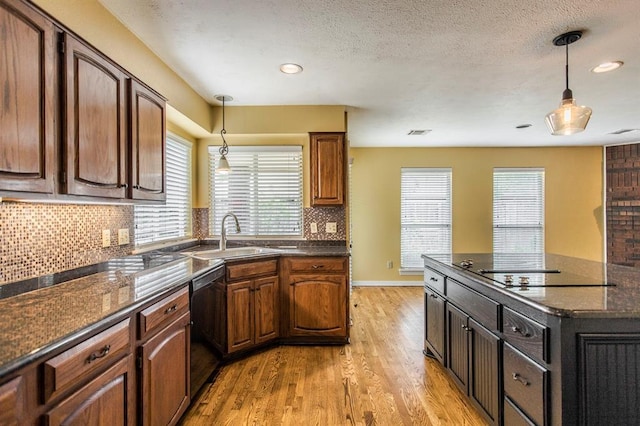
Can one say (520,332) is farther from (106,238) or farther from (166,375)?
(106,238)

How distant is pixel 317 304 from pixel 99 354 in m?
2.16

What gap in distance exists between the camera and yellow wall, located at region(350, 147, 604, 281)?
19.1ft

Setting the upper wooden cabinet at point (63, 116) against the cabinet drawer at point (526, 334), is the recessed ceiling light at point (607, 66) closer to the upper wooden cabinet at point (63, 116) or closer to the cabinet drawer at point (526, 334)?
the cabinet drawer at point (526, 334)

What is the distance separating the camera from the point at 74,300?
145 centimetres

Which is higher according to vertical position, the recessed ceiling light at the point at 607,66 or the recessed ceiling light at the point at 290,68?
the recessed ceiling light at the point at 290,68

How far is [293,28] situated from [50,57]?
4.14ft

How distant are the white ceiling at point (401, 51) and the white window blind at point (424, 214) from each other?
201cm

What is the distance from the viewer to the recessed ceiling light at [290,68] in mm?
2623

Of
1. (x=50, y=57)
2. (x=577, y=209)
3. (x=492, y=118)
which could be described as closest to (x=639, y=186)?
(x=577, y=209)

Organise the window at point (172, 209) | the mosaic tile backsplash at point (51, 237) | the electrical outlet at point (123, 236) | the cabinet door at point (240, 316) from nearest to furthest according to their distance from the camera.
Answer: the mosaic tile backsplash at point (51, 237), the electrical outlet at point (123, 236), the window at point (172, 209), the cabinet door at point (240, 316)

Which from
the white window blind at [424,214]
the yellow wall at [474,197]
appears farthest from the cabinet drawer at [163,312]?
the white window blind at [424,214]

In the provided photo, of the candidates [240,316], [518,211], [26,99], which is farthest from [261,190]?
[518,211]

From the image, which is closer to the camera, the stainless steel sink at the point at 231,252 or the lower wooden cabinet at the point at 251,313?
the lower wooden cabinet at the point at 251,313

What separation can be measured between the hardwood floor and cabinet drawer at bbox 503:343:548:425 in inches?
22.4
